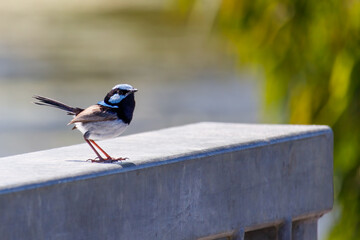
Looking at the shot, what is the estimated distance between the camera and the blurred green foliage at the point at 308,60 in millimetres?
7957

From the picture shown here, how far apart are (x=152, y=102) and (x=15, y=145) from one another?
6.07 metres

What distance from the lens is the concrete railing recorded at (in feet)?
10.6

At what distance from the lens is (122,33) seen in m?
40.2

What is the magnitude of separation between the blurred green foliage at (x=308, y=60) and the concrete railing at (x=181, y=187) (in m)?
3.32

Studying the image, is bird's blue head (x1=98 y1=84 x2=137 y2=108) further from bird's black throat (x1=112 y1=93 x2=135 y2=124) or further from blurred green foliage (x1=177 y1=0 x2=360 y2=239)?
blurred green foliage (x1=177 y1=0 x2=360 y2=239)

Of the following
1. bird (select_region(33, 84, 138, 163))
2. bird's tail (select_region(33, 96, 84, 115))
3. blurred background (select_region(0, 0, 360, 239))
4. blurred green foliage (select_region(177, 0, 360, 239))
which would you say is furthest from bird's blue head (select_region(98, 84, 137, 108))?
blurred green foliage (select_region(177, 0, 360, 239))

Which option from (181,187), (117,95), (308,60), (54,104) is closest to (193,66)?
(308,60)

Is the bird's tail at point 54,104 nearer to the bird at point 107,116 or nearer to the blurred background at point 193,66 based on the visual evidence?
the bird at point 107,116

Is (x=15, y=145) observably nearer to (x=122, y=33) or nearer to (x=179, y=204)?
(x=179, y=204)

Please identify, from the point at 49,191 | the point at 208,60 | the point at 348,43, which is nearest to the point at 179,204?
the point at 49,191

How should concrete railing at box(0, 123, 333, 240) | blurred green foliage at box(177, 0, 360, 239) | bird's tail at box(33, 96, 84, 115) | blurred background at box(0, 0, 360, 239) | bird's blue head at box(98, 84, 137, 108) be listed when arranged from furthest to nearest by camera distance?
blurred background at box(0, 0, 360, 239)
blurred green foliage at box(177, 0, 360, 239)
bird's blue head at box(98, 84, 137, 108)
bird's tail at box(33, 96, 84, 115)
concrete railing at box(0, 123, 333, 240)

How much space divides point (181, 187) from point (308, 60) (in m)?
A: 4.84

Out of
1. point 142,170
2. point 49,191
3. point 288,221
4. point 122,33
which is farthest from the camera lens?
point 122,33

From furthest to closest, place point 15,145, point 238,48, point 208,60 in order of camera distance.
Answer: point 208,60 < point 15,145 < point 238,48
